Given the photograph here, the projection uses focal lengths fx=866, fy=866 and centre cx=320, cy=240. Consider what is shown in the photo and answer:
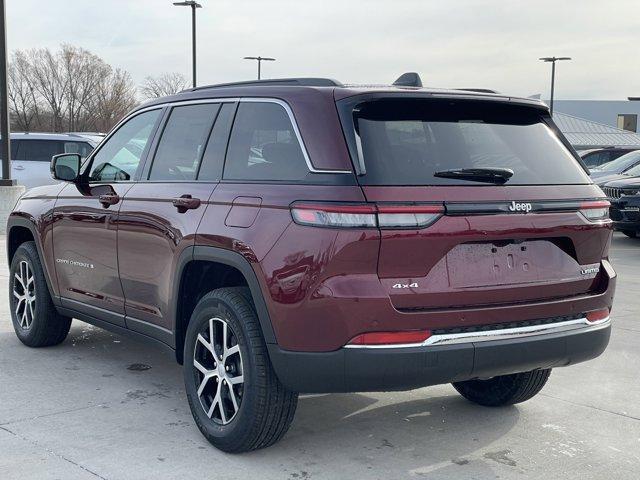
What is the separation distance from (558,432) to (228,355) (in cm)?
183

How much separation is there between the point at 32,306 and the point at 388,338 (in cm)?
361

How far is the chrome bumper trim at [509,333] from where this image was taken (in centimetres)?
367

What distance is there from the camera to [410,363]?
3.63m

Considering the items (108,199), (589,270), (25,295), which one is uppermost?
(108,199)

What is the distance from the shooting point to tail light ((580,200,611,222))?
4137mm

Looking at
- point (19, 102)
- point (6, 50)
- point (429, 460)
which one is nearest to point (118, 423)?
point (429, 460)

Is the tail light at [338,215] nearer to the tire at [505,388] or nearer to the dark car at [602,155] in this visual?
the tire at [505,388]

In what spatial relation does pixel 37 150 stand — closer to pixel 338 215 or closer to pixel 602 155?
pixel 602 155

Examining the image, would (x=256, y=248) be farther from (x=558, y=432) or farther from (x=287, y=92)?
(x=558, y=432)

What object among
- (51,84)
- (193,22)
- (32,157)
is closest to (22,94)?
(51,84)

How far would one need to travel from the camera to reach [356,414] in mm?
4859

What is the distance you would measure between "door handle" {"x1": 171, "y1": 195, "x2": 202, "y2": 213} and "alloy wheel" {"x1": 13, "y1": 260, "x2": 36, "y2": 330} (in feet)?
7.25

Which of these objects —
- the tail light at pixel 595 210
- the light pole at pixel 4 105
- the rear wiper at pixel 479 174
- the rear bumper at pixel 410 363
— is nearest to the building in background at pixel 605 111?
the light pole at pixel 4 105

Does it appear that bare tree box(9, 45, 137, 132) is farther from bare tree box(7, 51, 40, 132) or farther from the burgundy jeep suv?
the burgundy jeep suv
